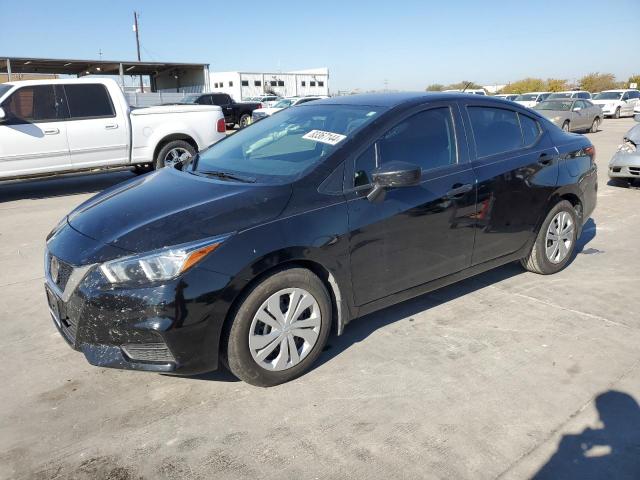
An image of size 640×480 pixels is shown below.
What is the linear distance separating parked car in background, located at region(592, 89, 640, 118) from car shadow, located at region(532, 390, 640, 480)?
31.4 m

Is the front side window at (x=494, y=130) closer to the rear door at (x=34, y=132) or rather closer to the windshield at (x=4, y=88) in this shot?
the rear door at (x=34, y=132)

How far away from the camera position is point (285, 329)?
3027 millimetres

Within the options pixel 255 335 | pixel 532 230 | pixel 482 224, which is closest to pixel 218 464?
pixel 255 335

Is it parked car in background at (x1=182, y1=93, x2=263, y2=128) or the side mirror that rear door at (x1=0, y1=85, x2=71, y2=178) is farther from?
parked car in background at (x1=182, y1=93, x2=263, y2=128)

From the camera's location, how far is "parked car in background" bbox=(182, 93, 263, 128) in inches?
950

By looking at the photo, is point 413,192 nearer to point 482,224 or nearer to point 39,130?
point 482,224

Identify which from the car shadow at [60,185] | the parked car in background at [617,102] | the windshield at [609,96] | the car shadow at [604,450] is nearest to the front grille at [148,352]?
the car shadow at [604,450]

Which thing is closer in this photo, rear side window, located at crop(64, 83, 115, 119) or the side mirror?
the side mirror

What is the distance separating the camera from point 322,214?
309 cm

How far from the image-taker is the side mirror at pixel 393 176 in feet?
Answer: 10.4

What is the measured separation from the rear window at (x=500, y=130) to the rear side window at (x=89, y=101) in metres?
7.02

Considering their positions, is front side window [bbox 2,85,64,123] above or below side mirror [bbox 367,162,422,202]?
above

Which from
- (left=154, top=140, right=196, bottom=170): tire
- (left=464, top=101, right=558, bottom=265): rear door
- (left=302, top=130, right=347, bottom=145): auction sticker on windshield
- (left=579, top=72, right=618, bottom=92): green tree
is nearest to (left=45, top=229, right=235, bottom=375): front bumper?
(left=302, top=130, right=347, bottom=145): auction sticker on windshield

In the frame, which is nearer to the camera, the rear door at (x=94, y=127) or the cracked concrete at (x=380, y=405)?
the cracked concrete at (x=380, y=405)
